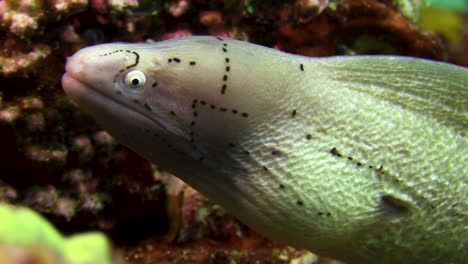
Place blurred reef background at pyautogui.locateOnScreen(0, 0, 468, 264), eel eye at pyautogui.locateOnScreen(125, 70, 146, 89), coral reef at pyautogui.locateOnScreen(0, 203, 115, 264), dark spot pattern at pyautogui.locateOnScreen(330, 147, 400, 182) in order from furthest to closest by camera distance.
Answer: blurred reef background at pyautogui.locateOnScreen(0, 0, 468, 264) < dark spot pattern at pyautogui.locateOnScreen(330, 147, 400, 182) < eel eye at pyautogui.locateOnScreen(125, 70, 146, 89) < coral reef at pyautogui.locateOnScreen(0, 203, 115, 264)

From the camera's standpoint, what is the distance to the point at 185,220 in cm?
330

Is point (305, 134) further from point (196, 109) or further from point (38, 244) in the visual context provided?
point (38, 244)

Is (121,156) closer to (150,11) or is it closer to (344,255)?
(150,11)

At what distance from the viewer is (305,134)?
7.32ft

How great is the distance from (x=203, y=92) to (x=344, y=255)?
144cm

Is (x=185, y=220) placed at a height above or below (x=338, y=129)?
below

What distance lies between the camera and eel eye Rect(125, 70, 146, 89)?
203 centimetres

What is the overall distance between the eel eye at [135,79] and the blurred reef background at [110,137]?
1.01 meters

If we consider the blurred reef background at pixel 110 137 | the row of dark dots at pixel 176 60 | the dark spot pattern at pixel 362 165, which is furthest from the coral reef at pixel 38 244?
the blurred reef background at pixel 110 137

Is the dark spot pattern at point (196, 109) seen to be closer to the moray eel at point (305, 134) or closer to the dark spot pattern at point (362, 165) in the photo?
the moray eel at point (305, 134)

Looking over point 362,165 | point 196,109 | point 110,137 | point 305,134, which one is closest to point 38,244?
point 196,109

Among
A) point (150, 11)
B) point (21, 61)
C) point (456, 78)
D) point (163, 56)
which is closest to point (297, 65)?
point (163, 56)

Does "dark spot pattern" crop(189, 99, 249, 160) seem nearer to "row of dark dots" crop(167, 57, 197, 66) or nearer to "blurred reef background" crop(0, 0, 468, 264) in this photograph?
"row of dark dots" crop(167, 57, 197, 66)

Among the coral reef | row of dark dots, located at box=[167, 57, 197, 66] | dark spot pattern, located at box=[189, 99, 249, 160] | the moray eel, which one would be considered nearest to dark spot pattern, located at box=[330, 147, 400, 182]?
the moray eel
